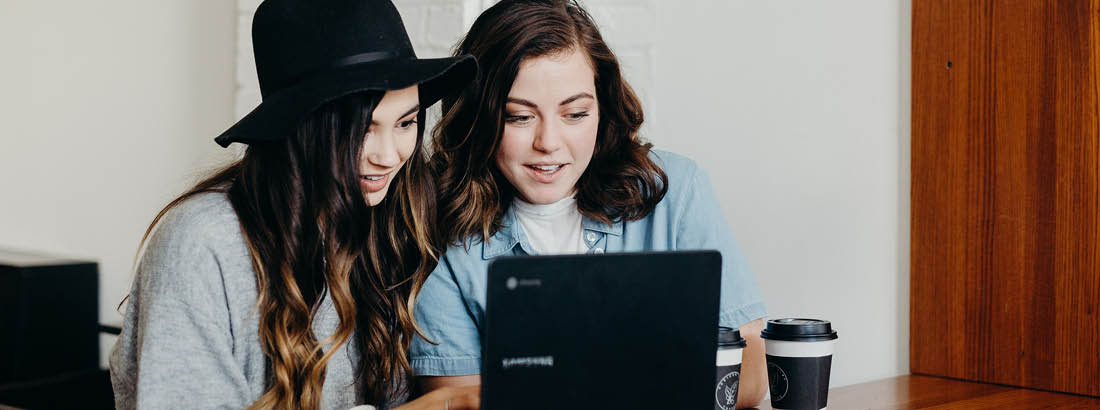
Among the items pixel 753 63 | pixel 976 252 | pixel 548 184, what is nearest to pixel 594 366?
pixel 548 184

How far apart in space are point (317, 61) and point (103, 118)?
1768 mm

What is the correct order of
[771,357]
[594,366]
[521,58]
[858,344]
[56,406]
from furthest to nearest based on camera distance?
[56,406]
[858,344]
[521,58]
[771,357]
[594,366]

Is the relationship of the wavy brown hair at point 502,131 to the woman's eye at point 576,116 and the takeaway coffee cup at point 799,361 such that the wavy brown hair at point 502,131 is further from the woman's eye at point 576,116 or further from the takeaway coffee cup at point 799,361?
the takeaway coffee cup at point 799,361

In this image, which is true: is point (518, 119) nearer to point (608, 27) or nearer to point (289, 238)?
point (289, 238)

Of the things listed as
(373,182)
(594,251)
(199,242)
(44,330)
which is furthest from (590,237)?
(44,330)

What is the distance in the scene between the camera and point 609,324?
0.82 metres

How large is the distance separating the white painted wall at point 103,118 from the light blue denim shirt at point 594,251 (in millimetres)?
1142

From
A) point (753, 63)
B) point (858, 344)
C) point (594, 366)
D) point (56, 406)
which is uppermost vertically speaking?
point (753, 63)

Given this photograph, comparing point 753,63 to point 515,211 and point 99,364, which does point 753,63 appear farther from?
point 99,364

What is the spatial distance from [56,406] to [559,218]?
1.62 metres

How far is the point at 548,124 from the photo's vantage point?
1372mm

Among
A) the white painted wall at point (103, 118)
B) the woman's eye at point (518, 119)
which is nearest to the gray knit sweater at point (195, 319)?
the woman's eye at point (518, 119)

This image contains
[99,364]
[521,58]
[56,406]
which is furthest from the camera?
[99,364]

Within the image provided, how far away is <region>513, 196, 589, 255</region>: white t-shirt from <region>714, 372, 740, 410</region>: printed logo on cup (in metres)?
0.46
